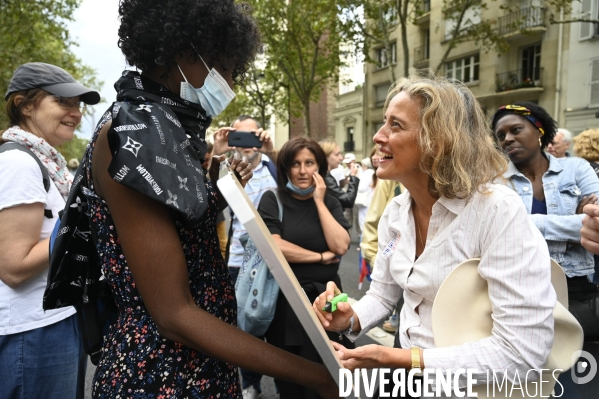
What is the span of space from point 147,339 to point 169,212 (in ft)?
1.27

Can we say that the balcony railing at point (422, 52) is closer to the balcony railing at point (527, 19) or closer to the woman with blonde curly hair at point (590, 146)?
the balcony railing at point (527, 19)

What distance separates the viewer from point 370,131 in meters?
29.4

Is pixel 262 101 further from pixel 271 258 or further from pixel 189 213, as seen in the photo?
pixel 271 258

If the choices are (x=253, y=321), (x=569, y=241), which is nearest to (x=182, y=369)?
(x=253, y=321)

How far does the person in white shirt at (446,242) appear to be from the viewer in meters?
1.39

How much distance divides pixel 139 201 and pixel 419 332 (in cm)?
113

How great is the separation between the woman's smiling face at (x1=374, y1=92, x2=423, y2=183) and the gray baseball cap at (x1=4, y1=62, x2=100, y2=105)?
1.56 metres

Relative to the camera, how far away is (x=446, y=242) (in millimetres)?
1551

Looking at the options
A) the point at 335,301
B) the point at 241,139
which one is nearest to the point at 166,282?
the point at 335,301

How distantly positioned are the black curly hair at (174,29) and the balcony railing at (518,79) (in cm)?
2103

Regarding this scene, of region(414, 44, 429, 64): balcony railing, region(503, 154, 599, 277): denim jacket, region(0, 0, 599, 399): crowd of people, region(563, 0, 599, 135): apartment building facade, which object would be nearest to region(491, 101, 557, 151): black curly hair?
region(503, 154, 599, 277): denim jacket

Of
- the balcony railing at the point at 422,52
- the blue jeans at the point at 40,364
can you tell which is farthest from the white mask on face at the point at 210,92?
the balcony railing at the point at 422,52

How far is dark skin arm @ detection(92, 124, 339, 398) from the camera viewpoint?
1.09 m

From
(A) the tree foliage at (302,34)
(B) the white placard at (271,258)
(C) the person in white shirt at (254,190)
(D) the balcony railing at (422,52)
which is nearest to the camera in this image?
(B) the white placard at (271,258)
